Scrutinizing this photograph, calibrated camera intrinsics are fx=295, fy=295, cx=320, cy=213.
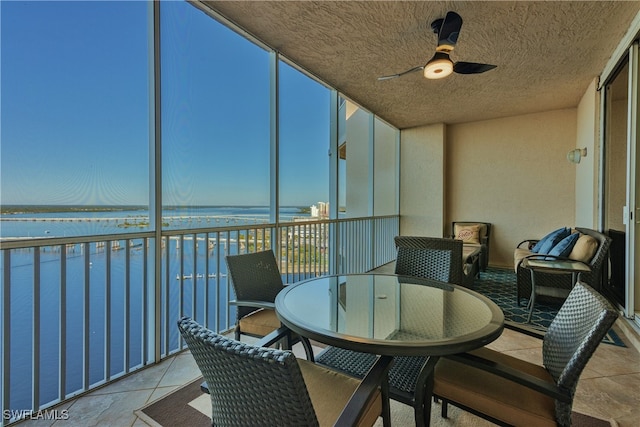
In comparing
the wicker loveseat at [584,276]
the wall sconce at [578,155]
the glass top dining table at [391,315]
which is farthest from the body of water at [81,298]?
the wall sconce at [578,155]

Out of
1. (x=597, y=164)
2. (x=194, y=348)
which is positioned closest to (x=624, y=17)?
(x=597, y=164)

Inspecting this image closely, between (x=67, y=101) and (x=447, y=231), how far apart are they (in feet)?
20.6

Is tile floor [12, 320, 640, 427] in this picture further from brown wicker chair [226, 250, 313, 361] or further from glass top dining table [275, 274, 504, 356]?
glass top dining table [275, 274, 504, 356]

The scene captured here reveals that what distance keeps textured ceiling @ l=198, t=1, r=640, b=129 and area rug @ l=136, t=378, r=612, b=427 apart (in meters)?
2.88

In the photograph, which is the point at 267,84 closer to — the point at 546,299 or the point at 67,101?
the point at 67,101

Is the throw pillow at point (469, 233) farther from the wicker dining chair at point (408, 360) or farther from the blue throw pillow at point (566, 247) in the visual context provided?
the wicker dining chair at point (408, 360)

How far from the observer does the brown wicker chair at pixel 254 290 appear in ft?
6.22

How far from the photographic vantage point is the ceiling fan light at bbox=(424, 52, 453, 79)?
2604 millimetres

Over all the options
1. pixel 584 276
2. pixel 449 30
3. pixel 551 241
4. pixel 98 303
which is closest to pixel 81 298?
pixel 98 303

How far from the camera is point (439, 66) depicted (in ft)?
8.68

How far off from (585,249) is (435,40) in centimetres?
270

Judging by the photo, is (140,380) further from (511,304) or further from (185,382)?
(511,304)

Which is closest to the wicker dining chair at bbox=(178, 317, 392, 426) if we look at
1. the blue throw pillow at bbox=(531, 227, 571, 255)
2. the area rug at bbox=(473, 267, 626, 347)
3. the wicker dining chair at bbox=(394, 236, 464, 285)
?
the wicker dining chair at bbox=(394, 236, 464, 285)

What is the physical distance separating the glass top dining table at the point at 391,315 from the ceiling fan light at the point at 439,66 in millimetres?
1908
